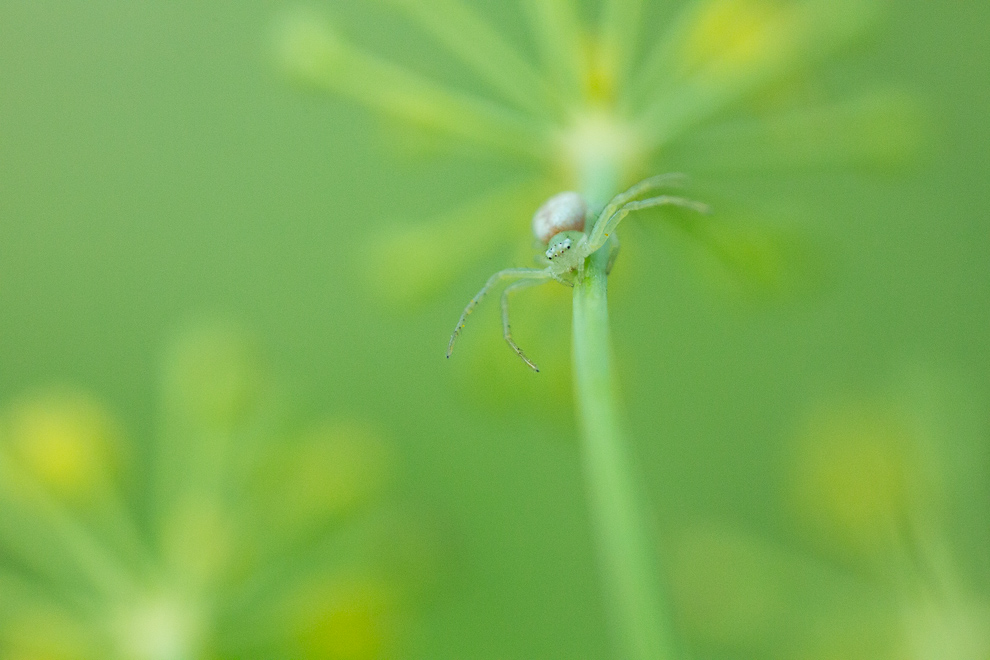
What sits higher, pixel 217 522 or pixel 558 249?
pixel 217 522

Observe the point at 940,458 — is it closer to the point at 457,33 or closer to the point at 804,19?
the point at 804,19

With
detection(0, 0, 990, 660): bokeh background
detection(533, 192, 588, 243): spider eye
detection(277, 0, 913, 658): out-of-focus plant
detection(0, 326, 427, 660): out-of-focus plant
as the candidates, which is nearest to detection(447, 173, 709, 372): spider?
detection(533, 192, 588, 243): spider eye

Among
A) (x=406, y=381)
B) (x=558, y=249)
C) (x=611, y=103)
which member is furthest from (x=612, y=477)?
(x=406, y=381)

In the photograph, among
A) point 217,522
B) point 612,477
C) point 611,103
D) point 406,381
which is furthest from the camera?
point 406,381

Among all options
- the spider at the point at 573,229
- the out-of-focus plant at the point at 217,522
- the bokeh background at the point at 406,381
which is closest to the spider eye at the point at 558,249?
the spider at the point at 573,229

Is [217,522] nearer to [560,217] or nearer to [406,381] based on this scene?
[560,217]

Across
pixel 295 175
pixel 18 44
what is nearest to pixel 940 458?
pixel 295 175

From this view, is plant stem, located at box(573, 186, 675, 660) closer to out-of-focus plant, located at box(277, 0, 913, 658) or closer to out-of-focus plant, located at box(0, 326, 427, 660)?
out-of-focus plant, located at box(277, 0, 913, 658)
